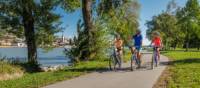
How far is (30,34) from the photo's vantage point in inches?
1128

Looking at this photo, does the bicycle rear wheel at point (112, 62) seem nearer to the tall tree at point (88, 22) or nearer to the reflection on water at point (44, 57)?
the reflection on water at point (44, 57)

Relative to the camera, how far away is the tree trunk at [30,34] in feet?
91.4

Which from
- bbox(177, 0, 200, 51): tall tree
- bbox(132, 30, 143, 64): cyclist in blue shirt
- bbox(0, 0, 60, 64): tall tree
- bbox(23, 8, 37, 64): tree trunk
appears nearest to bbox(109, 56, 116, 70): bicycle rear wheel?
bbox(132, 30, 143, 64): cyclist in blue shirt

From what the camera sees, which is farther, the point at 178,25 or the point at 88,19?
the point at 178,25

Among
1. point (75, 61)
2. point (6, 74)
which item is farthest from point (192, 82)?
point (75, 61)

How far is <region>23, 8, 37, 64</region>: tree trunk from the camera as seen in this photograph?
27844 millimetres

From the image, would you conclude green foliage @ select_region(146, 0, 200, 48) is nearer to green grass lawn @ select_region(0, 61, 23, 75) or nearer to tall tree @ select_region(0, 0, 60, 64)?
tall tree @ select_region(0, 0, 60, 64)

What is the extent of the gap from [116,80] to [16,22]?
588 inches

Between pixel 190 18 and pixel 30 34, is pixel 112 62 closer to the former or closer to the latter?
pixel 30 34

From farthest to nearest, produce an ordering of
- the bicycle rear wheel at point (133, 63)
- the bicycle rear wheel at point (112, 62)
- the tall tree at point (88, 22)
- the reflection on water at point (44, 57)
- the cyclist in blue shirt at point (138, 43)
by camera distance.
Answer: the reflection on water at point (44, 57) < the tall tree at point (88, 22) < the bicycle rear wheel at point (112, 62) < the cyclist in blue shirt at point (138, 43) < the bicycle rear wheel at point (133, 63)

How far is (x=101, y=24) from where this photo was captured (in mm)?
30344

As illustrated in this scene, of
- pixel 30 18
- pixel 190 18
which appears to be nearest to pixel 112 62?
pixel 30 18

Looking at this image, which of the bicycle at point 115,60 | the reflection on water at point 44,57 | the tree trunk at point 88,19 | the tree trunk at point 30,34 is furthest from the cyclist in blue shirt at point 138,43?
the tree trunk at point 30,34

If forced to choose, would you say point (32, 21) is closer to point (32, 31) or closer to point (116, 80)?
point (32, 31)
